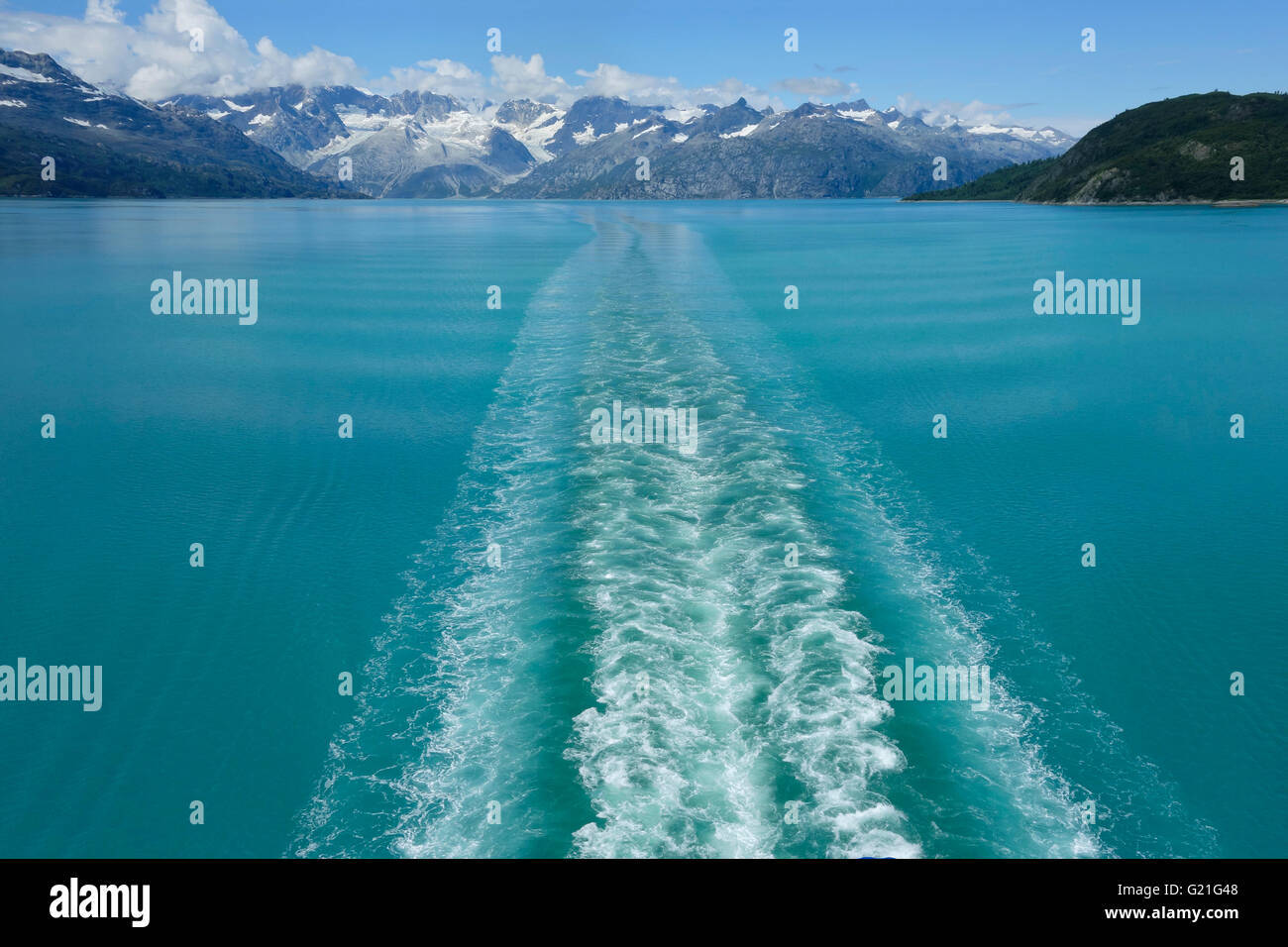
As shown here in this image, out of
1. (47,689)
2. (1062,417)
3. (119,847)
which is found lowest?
(119,847)

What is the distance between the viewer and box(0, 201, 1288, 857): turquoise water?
18047 millimetres

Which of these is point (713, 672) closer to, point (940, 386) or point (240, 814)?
point (240, 814)

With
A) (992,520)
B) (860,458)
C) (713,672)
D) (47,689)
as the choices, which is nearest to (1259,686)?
(992,520)

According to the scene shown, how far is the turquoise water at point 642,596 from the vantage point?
18.0 meters

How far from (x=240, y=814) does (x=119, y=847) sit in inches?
94.7

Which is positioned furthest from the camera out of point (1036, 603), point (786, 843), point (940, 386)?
point (940, 386)

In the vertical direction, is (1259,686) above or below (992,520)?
below

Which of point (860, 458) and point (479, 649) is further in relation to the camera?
point (860, 458)

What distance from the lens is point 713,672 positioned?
2172 centimetres

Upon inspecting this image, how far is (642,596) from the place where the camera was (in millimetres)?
25562
